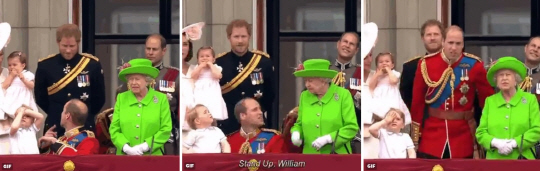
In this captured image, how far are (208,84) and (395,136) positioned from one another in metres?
1.50

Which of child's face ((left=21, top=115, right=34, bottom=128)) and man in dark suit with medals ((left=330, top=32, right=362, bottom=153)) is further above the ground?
man in dark suit with medals ((left=330, top=32, right=362, bottom=153))

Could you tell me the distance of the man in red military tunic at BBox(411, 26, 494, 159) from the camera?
1414 cm

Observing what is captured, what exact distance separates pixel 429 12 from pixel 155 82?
2.20m

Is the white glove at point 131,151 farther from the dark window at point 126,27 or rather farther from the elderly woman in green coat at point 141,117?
the dark window at point 126,27

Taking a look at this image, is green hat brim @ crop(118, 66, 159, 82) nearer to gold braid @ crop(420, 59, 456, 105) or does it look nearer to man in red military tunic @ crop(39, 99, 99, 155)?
man in red military tunic @ crop(39, 99, 99, 155)

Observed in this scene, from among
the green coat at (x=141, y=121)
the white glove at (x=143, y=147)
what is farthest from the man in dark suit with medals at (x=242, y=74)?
the white glove at (x=143, y=147)

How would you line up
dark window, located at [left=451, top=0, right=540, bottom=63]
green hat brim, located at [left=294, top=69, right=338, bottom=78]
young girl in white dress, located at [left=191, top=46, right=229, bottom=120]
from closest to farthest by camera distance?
1. dark window, located at [left=451, top=0, right=540, bottom=63]
2. green hat brim, located at [left=294, top=69, right=338, bottom=78]
3. young girl in white dress, located at [left=191, top=46, right=229, bottom=120]

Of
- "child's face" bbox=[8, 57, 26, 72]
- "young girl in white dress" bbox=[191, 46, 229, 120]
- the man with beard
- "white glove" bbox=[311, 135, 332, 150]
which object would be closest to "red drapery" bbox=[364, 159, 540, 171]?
"white glove" bbox=[311, 135, 332, 150]

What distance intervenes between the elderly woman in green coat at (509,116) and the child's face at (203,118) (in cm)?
206

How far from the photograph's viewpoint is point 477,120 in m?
14.1

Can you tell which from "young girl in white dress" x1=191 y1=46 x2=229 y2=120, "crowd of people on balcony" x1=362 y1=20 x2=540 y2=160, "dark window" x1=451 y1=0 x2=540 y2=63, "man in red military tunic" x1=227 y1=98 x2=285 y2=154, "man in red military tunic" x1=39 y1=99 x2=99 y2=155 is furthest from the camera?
"man in red military tunic" x1=39 y1=99 x2=99 y2=155

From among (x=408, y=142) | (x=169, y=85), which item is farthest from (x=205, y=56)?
(x=408, y=142)

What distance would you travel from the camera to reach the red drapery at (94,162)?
1442 centimetres

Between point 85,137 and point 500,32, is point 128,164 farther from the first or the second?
point 500,32
